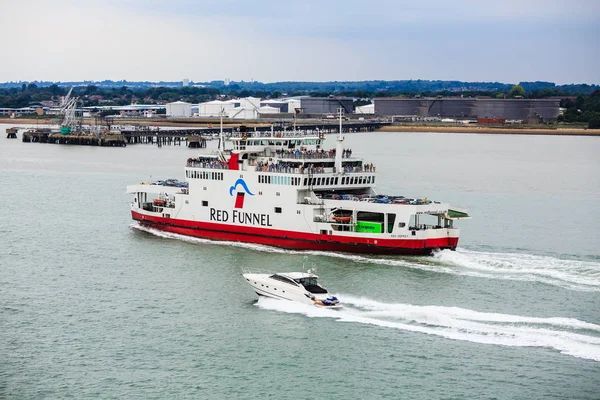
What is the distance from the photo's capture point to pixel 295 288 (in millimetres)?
34219

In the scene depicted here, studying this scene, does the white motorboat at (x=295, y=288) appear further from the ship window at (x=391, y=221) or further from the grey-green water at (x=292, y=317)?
the ship window at (x=391, y=221)

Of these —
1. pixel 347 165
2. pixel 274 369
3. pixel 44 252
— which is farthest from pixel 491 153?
pixel 274 369

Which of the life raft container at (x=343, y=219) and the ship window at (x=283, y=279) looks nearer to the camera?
the ship window at (x=283, y=279)

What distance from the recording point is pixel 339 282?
1492 inches

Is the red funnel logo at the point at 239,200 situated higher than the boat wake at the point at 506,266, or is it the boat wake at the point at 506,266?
the red funnel logo at the point at 239,200

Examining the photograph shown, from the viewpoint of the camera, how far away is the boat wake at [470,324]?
97.2ft

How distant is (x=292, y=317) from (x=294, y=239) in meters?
12.5

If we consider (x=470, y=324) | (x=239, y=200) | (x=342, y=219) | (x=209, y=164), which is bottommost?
(x=470, y=324)

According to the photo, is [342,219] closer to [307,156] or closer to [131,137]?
[307,156]

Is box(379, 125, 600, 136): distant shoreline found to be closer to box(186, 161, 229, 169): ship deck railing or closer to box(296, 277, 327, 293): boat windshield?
box(186, 161, 229, 169): ship deck railing

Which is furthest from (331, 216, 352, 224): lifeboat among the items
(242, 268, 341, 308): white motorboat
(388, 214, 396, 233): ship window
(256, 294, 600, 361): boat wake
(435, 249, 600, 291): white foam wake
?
(256, 294, 600, 361): boat wake

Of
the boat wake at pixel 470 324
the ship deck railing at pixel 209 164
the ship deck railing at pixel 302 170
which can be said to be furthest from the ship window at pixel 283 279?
the ship deck railing at pixel 209 164

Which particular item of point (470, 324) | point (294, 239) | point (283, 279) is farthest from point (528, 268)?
point (294, 239)

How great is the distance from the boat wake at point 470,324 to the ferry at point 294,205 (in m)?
8.90
